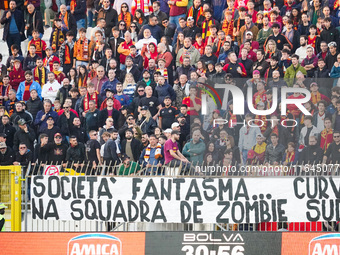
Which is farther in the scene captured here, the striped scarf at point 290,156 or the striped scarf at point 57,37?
the striped scarf at point 57,37

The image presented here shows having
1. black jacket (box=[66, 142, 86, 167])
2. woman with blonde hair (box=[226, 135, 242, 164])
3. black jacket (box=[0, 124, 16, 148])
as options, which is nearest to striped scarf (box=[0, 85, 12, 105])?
black jacket (box=[0, 124, 16, 148])

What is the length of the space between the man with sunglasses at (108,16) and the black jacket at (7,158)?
5569 millimetres

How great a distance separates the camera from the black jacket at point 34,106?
22.2 m

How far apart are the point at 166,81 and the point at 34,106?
357 centimetres

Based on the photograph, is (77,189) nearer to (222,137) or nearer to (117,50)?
(222,137)

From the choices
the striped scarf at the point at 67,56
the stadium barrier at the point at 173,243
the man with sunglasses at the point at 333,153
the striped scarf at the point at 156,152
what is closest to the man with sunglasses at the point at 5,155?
the striped scarf at the point at 156,152

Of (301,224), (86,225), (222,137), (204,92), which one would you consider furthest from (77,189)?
(204,92)

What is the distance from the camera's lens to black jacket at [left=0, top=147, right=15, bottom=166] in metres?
20.0

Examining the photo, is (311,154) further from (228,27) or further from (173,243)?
(228,27)

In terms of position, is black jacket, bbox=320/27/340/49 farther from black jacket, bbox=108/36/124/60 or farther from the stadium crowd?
black jacket, bbox=108/36/124/60

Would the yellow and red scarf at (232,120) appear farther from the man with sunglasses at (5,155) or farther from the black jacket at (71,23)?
the black jacket at (71,23)

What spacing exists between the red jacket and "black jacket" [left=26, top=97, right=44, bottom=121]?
61.0 inches

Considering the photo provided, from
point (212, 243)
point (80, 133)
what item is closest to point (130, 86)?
point (80, 133)

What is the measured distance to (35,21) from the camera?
84.4ft
